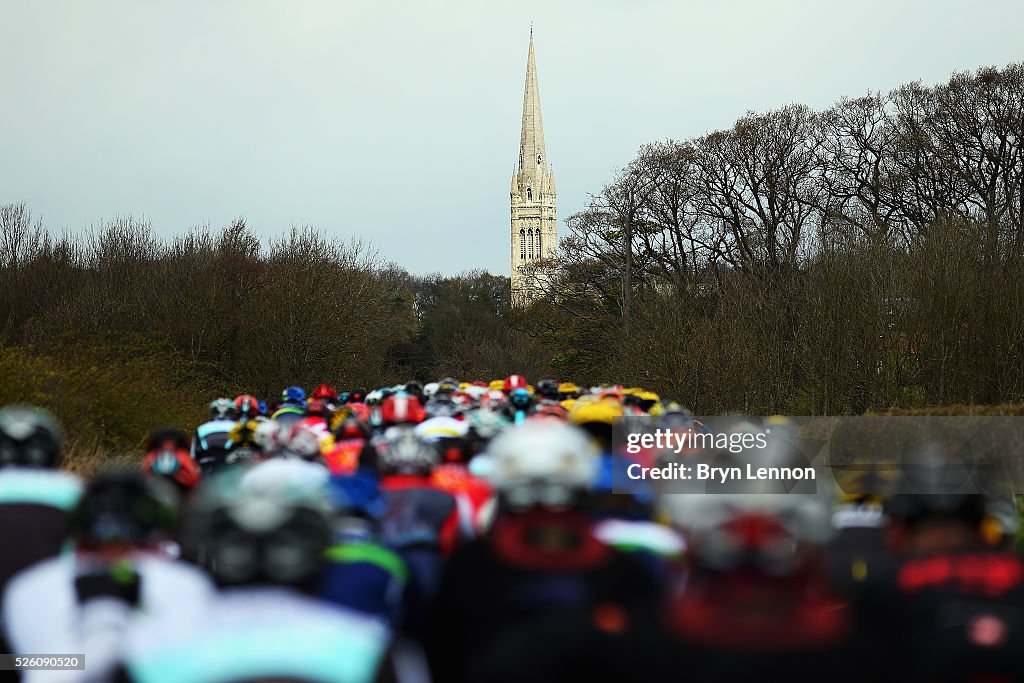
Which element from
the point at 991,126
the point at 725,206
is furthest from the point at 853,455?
the point at 725,206

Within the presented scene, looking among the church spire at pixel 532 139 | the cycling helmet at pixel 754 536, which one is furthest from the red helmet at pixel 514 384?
the church spire at pixel 532 139

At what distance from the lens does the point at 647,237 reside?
176 feet

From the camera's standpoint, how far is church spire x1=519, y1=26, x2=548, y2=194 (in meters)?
168

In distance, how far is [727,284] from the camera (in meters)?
41.8

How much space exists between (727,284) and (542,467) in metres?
38.0

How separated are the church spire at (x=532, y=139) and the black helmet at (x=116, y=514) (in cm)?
16641

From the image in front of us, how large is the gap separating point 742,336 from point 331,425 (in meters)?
22.5

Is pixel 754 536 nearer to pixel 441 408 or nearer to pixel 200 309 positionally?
pixel 441 408

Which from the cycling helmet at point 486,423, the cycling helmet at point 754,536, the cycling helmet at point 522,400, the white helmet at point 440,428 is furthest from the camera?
the cycling helmet at point 522,400

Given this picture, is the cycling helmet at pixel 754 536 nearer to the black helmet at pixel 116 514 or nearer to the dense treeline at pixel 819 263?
the black helmet at pixel 116 514

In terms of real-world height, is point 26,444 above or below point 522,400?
below

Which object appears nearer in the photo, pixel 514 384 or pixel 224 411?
pixel 224 411

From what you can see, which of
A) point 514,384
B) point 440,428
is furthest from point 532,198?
point 440,428

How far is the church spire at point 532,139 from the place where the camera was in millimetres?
168125
